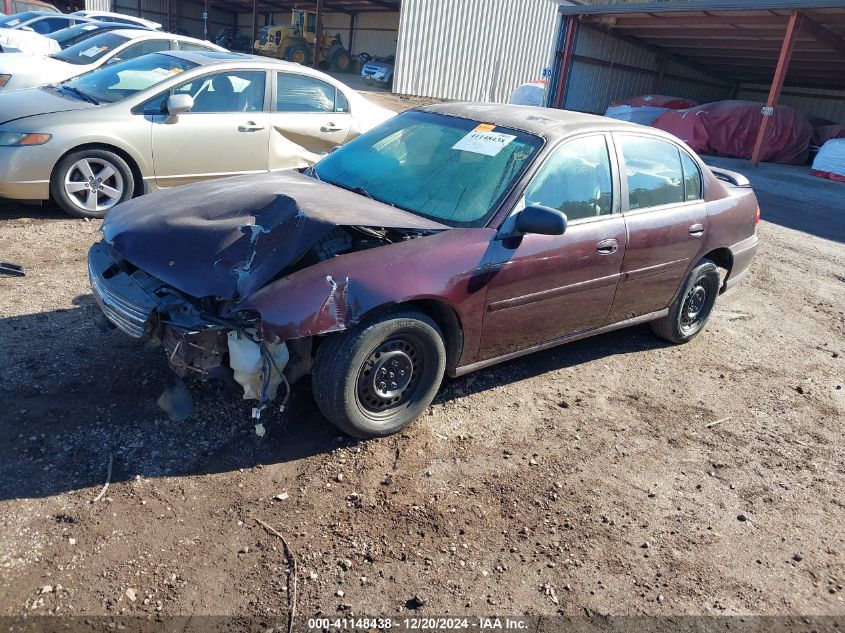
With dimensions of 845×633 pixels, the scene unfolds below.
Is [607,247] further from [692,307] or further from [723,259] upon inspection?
[723,259]

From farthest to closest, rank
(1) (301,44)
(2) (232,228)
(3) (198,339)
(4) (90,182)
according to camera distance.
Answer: (1) (301,44) < (4) (90,182) < (2) (232,228) < (3) (198,339)

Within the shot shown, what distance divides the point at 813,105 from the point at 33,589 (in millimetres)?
27575

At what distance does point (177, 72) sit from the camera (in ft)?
22.3

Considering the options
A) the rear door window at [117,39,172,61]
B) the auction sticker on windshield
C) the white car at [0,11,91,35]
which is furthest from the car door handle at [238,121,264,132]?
the white car at [0,11,91,35]

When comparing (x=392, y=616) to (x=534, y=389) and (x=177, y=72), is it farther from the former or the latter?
(x=177, y=72)

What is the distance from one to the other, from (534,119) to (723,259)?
2.12m

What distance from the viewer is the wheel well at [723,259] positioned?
514 cm

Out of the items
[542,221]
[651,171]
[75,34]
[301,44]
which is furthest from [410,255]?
[301,44]

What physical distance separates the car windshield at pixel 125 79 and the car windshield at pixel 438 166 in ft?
10.8

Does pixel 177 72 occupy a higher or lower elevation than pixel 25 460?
higher

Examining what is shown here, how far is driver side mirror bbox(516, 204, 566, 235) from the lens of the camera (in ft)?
11.5

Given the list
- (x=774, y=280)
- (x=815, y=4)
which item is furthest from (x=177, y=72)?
(x=815, y=4)

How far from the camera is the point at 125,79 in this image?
6.83 m

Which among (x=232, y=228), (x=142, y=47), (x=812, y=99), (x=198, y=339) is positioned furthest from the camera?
(x=812, y=99)
